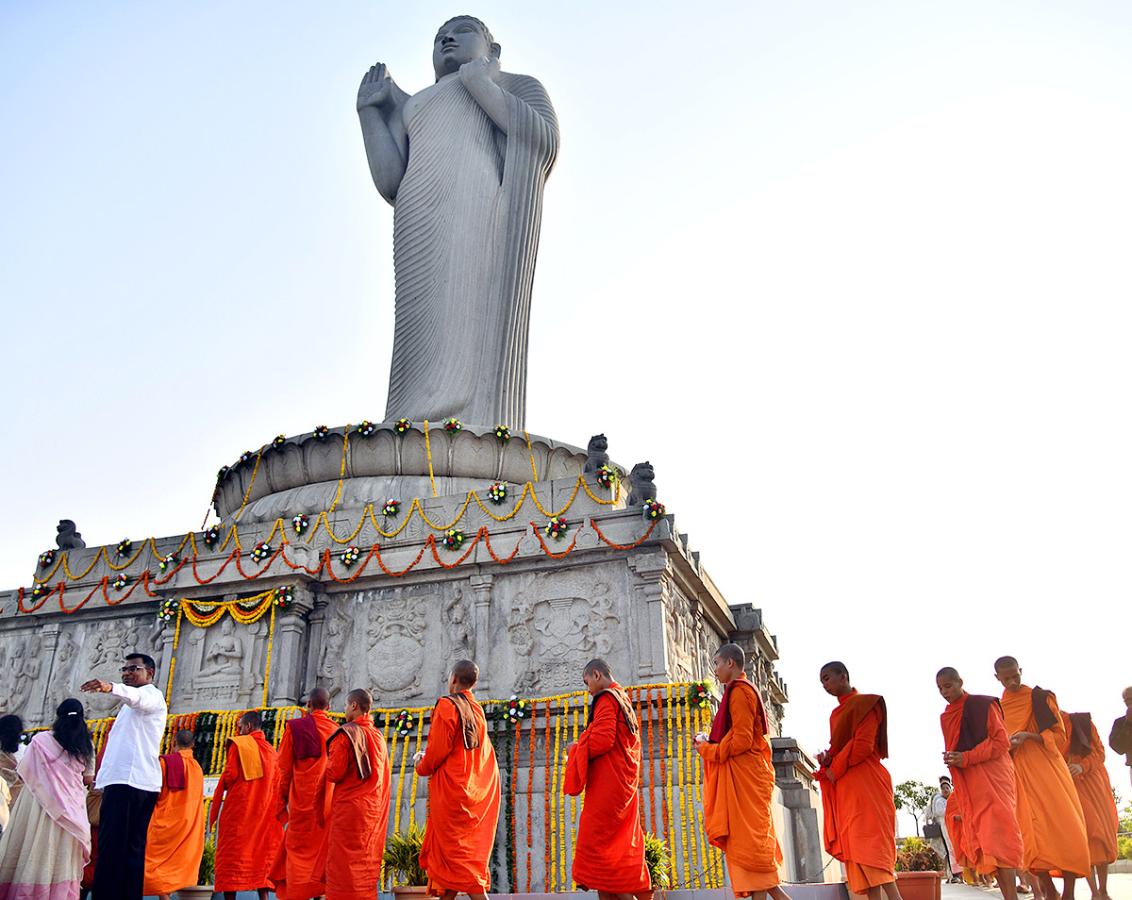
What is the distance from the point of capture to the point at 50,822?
565 cm

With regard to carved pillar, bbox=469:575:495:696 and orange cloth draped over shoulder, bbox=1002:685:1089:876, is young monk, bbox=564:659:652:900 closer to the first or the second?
orange cloth draped over shoulder, bbox=1002:685:1089:876

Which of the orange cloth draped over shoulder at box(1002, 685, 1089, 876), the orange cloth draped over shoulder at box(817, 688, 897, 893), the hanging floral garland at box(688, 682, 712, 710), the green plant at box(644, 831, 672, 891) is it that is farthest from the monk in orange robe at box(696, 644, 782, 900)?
the hanging floral garland at box(688, 682, 712, 710)

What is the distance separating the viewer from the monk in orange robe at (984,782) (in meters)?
6.09

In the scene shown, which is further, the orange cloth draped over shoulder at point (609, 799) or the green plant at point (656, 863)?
the green plant at point (656, 863)

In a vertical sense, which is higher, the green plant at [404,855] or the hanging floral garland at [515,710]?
the hanging floral garland at [515,710]

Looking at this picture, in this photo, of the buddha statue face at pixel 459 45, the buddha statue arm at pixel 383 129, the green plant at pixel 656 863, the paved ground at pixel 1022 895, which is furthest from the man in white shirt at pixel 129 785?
the buddha statue face at pixel 459 45

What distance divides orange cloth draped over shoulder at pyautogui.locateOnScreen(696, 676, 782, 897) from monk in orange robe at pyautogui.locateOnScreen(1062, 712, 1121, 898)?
2.62 m

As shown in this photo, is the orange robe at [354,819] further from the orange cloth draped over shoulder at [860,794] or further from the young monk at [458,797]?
the orange cloth draped over shoulder at [860,794]

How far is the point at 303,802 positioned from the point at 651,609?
15.1 ft

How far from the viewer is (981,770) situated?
20.6 feet

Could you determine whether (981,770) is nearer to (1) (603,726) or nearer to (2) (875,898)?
(2) (875,898)


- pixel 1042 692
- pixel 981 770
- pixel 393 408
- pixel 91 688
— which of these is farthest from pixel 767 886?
pixel 393 408

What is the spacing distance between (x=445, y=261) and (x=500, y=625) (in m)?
7.95

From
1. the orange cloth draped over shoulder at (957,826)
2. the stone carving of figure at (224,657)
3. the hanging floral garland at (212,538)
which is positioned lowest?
the orange cloth draped over shoulder at (957,826)
